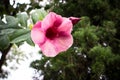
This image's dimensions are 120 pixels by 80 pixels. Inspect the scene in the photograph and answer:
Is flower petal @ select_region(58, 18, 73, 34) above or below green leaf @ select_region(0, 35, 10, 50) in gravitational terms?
above

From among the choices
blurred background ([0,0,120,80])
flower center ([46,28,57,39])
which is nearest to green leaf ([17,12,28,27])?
flower center ([46,28,57,39])

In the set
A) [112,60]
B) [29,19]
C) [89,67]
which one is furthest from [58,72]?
[29,19]

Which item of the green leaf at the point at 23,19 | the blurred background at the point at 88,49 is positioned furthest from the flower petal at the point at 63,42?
the blurred background at the point at 88,49

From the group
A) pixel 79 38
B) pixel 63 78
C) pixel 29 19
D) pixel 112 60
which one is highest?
pixel 29 19

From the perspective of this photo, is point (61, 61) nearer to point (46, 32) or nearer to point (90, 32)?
point (90, 32)

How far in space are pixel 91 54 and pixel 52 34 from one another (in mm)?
2129

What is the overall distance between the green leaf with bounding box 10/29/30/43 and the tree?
5.74 ft

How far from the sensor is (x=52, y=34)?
65 cm

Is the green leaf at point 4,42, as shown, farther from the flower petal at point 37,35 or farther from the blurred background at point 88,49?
the blurred background at point 88,49

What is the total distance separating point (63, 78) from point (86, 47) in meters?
0.39

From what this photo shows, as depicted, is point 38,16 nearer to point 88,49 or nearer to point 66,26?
point 66,26

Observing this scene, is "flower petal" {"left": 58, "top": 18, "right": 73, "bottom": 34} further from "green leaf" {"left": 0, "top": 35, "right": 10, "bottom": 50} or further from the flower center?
"green leaf" {"left": 0, "top": 35, "right": 10, "bottom": 50}

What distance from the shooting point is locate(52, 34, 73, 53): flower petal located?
0.65m

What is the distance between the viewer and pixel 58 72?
9.87 ft
